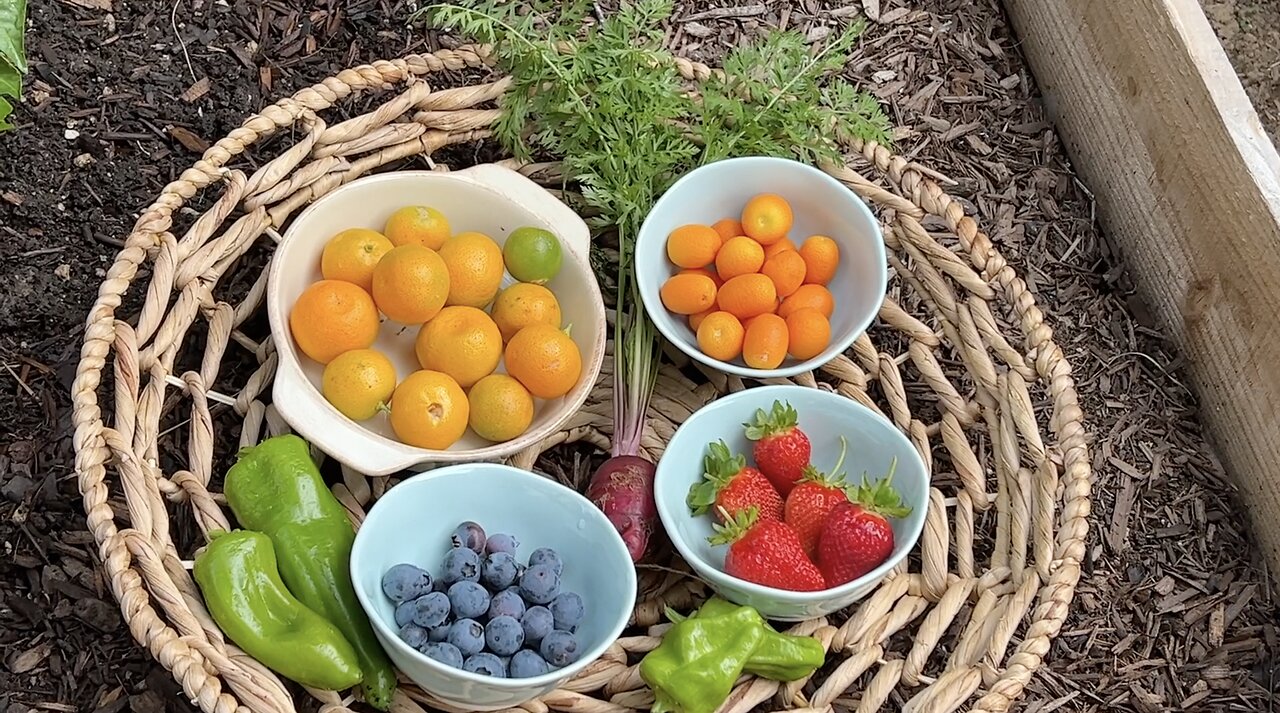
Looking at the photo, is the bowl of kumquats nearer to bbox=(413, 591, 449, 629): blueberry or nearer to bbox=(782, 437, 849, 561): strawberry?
bbox=(782, 437, 849, 561): strawberry

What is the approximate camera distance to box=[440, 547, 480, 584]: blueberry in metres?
1.73

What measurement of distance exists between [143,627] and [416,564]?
1.42 feet

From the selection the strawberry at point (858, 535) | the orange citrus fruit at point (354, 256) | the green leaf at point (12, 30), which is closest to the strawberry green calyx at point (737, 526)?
the strawberry at point (858, 535)

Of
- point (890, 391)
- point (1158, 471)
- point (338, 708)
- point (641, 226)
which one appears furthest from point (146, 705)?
point (1158, 471)

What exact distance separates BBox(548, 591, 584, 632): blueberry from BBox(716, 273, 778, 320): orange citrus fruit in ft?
1.94

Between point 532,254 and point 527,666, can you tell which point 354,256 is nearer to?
point 532,254

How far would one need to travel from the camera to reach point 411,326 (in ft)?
6.82

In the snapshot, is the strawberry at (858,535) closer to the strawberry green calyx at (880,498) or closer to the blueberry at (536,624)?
the strawberry green calyx at (880,498)

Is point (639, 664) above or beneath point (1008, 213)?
beneath

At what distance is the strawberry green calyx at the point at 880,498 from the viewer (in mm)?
1842

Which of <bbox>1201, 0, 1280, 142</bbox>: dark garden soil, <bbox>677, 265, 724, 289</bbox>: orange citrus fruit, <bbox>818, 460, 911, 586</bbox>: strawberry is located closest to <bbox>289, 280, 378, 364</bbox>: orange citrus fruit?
<bbox>677, 265, 724, 289</bbox>: orange citrus fruit

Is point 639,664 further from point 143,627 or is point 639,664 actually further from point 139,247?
point 139,247

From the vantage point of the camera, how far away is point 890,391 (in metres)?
2.14

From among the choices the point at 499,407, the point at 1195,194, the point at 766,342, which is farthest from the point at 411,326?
the point at 1195,194
